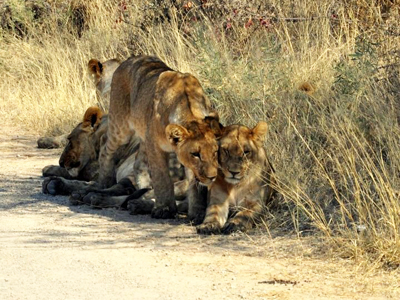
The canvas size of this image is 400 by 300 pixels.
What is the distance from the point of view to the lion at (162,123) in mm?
7160

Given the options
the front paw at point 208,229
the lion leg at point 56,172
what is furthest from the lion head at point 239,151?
the lion leg at point 56,172

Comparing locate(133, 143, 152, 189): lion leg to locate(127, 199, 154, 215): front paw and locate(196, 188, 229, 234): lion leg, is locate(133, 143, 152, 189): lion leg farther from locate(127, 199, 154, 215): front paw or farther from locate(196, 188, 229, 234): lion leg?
locate(196, 188, 229, 234): lion leg

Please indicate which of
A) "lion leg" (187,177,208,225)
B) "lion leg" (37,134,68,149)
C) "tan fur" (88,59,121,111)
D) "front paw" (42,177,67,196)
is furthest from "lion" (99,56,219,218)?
"tan fur" (88,59,121,111)

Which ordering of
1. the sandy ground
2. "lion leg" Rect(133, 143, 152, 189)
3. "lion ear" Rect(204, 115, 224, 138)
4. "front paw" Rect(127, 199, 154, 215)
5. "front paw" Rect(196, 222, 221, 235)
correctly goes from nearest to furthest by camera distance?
1. the sandy ground
2. "front paw" Rect(196, 222, 221, 235)
3. "lion ear" Rect(204, 115, 224, 138)
4. "front paw" Rect(127, 199, 154, 215)
5. "lion leg" Rect(133, 143, 152, 189)

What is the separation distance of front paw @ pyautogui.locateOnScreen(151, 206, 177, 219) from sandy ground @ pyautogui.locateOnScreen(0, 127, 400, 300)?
0.21 ft

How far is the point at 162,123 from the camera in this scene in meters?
7.61

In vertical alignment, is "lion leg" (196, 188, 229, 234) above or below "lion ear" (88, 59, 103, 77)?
below

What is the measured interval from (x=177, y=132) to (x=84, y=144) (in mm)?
2297

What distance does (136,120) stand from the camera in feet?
27.2

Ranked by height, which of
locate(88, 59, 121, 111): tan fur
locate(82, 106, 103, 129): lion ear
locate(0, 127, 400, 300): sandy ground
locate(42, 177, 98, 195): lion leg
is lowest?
locate(0, 127, 400, 300): sandy ground

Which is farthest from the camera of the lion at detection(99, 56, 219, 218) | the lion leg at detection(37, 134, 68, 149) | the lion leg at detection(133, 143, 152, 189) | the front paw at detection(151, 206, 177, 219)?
the lion leg at detection(37, 134, 68, 149)

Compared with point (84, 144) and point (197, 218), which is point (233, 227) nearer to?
point (197, 218)

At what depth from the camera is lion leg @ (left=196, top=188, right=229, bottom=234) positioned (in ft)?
23.2

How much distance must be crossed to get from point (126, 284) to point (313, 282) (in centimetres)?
104
